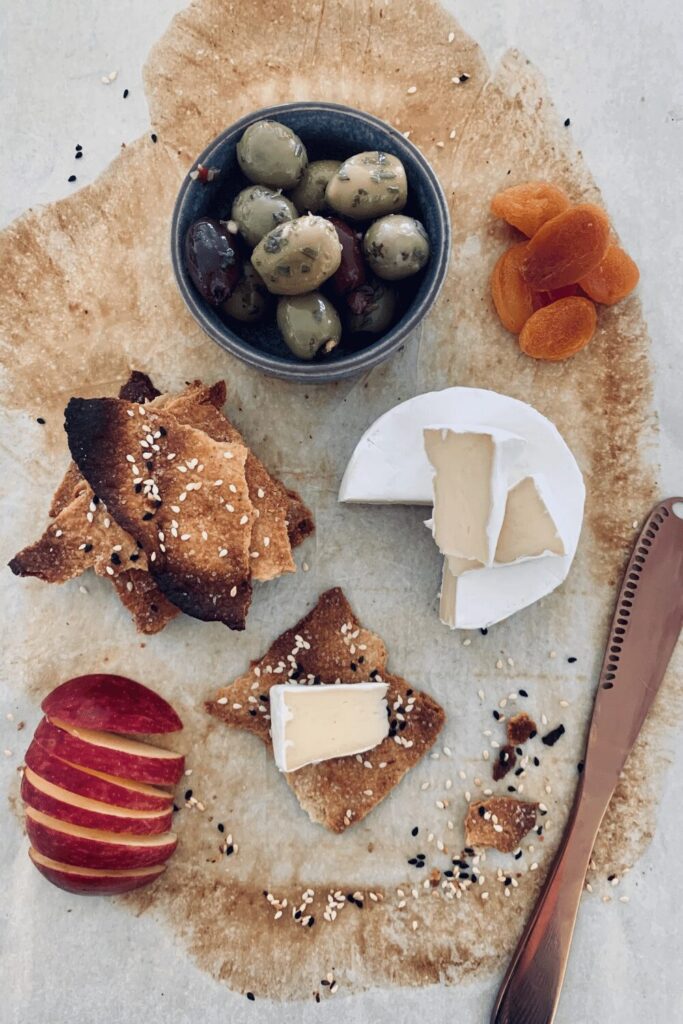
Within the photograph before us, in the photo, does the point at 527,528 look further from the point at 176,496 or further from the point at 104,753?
the point at 104,753

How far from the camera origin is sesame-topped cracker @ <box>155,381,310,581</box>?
2.21 m

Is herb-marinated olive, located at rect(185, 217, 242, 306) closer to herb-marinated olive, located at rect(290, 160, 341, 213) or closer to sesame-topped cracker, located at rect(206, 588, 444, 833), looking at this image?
herb-marinated olive, located at rect(290, 160, 341, 213)

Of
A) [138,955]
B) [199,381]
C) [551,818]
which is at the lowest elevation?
[138,955]

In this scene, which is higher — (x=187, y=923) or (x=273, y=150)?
(x=273, y=150)

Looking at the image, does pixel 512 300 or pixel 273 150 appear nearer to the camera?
pixel 273 150

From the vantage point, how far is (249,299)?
192 centimetres

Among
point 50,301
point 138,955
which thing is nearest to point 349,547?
point 50,301

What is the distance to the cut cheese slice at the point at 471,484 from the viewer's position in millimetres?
2002

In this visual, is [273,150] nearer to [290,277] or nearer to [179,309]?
[290,277]

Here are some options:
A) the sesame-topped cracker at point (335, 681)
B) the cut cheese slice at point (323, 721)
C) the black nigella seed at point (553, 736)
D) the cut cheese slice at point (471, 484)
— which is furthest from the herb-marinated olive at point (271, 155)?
the black nigella seed at point (553, 736)

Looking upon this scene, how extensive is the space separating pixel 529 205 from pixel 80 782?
6.97 feet

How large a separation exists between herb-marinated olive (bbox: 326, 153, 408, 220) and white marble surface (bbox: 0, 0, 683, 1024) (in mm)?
838

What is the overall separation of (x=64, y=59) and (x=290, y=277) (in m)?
1.27

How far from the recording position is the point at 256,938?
Result: 2355 millimetres
